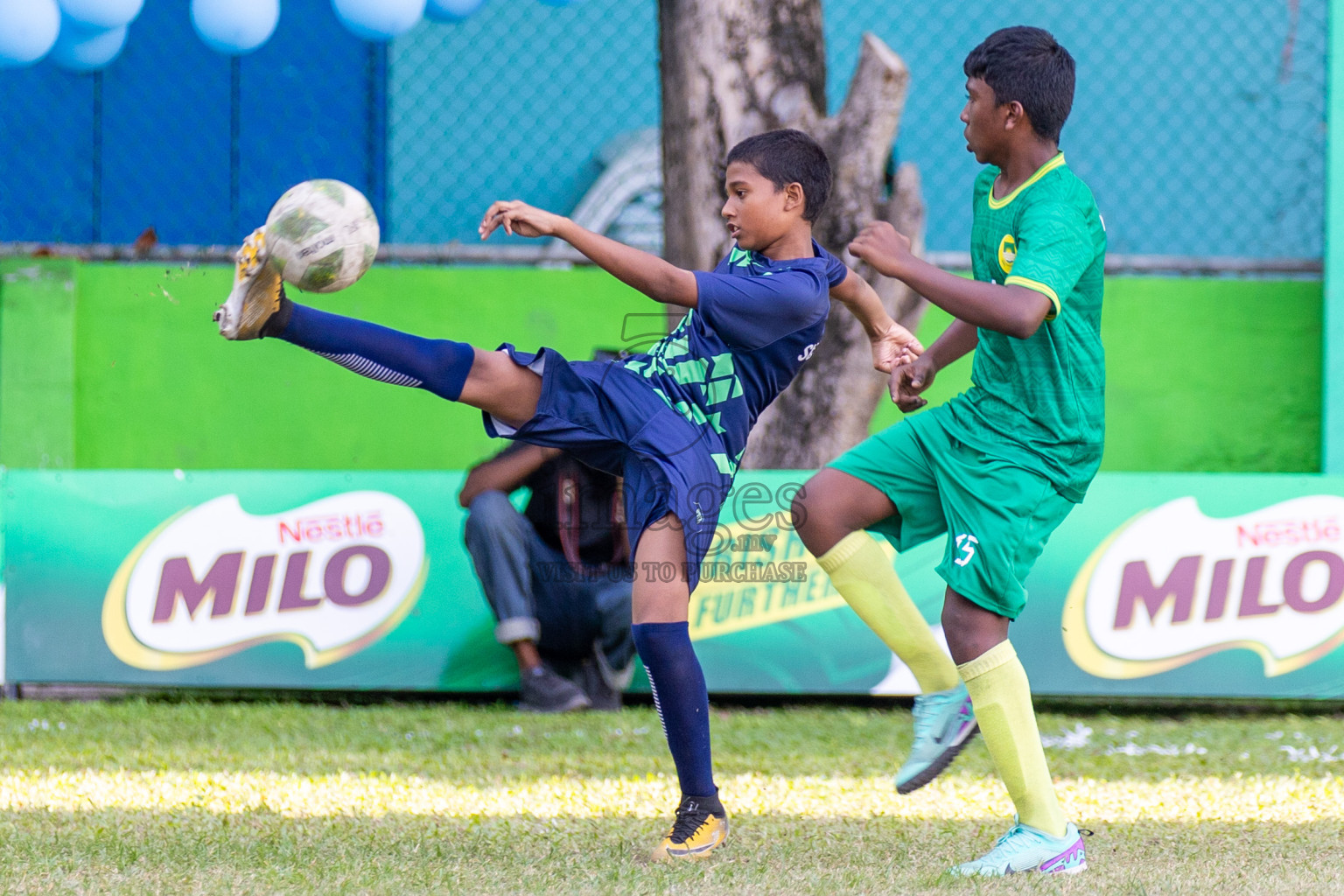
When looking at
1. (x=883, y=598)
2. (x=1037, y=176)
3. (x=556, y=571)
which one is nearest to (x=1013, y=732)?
(x=883, y=598)

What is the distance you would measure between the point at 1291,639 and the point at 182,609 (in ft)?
12.7

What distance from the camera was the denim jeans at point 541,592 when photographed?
4750 millimetres

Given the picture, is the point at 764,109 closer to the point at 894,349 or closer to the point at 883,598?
the point at 894,349

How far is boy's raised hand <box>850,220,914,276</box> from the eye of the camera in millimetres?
2580

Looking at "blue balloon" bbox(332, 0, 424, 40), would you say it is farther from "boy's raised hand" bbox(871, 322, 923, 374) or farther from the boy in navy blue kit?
"boy's raised hand" bbox(871, 322, 923, 374)

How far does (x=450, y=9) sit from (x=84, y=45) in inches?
64.9

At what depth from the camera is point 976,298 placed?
2.55m

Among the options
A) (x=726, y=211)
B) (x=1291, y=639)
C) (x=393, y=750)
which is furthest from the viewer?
(x=1291, y=639)

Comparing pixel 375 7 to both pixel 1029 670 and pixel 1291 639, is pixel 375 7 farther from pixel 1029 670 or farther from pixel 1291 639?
pixel 1291 639

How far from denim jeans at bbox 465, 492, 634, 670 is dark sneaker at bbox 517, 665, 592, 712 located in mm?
133

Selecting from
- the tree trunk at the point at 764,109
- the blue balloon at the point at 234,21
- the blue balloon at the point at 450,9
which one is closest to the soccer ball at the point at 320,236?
the tree trunk at the point at 764,109

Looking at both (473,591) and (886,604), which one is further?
(473,591)

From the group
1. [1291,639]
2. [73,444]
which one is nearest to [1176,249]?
[1291,639]

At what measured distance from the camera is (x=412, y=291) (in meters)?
6.99
